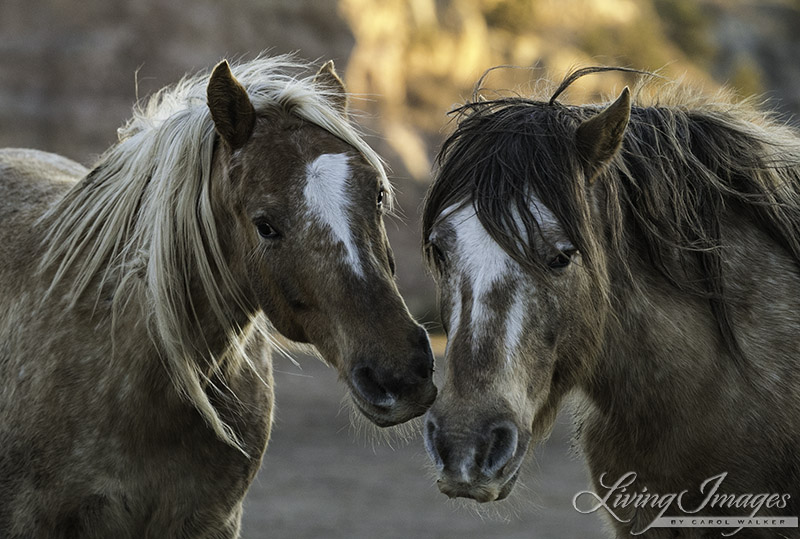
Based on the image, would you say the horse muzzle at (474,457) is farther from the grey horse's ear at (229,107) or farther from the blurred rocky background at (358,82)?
the blurred rocky background at (358,82)

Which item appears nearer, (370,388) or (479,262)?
(479,262)

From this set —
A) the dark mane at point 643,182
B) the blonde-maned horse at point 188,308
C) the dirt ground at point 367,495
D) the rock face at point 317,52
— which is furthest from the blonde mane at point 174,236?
the rock face at point 317,52

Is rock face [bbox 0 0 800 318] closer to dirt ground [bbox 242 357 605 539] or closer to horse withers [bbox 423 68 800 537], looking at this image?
dirt ground [bbox 242 357 605 539]

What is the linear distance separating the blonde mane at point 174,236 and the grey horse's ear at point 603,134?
2.49 ft

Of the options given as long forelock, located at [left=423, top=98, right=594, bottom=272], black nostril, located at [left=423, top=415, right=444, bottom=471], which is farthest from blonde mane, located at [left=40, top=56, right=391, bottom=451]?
black nostril, located at [left=423, top=415, right=444, bottom=471]

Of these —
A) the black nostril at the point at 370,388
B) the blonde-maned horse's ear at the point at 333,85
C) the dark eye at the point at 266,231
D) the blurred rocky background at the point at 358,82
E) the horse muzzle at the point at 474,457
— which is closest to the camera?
the horse muzzle at the point at 474,457

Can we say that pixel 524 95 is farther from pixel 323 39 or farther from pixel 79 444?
pixel 323 39

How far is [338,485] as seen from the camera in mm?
8773

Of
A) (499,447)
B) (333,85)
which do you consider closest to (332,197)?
(333,85)

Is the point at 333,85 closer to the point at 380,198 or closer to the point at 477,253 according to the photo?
the point at 380,198

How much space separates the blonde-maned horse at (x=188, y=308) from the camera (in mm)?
3135

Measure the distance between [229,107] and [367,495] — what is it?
19.3 ft

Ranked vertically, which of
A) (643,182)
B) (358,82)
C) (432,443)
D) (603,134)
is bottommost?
(358,82)

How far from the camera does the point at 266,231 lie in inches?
127
